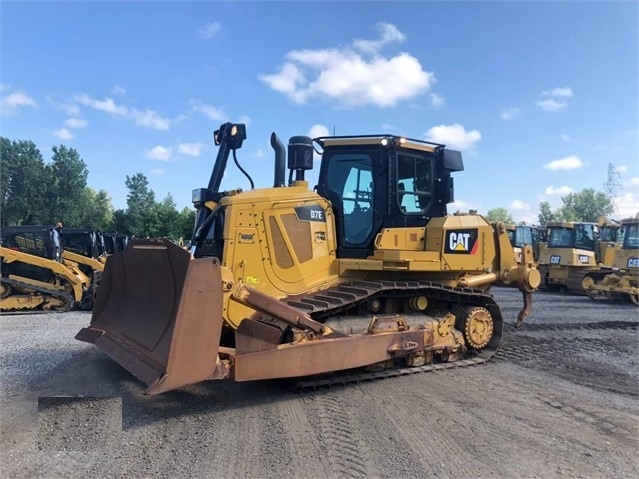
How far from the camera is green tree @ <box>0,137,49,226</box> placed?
47938 mm

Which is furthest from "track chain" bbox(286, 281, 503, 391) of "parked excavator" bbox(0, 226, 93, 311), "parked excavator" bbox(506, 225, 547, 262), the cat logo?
"parked excavator" bbox(506, 225, 547, 262)

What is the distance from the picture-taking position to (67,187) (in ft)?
173

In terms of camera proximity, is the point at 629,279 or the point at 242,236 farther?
the point at 629,279

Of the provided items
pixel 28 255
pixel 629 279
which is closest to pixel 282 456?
pixel 28 255

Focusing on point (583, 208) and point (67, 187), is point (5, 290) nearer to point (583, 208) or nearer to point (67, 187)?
point (67, 187)

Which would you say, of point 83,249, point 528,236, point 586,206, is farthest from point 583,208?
point 83,249

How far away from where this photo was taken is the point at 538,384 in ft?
18.4

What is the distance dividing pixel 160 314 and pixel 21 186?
53798mm

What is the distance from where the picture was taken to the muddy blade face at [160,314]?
391cm

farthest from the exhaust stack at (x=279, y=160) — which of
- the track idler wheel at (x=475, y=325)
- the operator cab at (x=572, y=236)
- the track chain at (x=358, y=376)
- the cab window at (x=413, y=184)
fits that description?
the operator cab at (x=572, y=236)

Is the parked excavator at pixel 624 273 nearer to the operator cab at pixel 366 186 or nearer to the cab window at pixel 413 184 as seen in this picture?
the cab window at pixel 413 184

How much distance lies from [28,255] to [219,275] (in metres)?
10.3

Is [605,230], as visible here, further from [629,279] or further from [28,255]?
[28,255]

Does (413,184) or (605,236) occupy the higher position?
(413,184)
